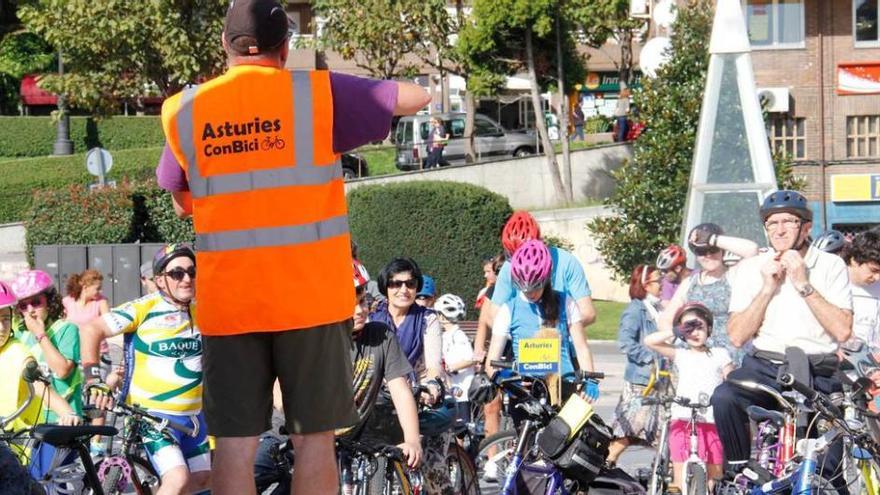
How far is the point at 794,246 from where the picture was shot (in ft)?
27.7

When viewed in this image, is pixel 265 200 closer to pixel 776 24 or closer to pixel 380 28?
pixel 776 24

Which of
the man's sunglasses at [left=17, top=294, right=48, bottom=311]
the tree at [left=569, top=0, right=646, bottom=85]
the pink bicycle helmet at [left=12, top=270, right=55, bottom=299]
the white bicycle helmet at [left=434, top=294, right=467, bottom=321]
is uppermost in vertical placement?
the tree at [left=569, top=0, right=646, bottom=85]

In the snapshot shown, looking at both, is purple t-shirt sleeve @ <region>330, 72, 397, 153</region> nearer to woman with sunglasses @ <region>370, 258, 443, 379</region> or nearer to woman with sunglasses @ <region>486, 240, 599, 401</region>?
woman with sunglasses @ <region>370, 258, 443, 379</region>

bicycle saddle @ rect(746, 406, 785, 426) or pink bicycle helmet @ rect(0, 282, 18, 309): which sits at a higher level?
pink bicycle helmet @ rect(0, 282, 18, 309)

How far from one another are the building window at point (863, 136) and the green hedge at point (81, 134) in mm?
21344

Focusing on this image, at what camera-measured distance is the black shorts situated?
474 cm

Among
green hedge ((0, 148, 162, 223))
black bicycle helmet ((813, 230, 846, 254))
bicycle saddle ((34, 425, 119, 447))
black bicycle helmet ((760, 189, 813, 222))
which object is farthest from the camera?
green hedge ((0, 148, 162, 223))

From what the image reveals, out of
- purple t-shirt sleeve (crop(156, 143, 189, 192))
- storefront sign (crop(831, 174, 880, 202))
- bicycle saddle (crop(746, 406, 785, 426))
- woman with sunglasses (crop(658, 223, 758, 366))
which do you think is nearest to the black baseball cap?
purple t-shirt sleeve (crop(156, 143, 189, 192))

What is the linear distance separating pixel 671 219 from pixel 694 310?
19047 millimetres

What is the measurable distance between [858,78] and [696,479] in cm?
3378

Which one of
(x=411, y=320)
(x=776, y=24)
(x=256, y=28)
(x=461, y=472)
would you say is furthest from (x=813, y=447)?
(x=776, y=24)

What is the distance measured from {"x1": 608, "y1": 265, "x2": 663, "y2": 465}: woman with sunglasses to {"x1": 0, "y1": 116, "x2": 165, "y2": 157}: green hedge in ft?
129

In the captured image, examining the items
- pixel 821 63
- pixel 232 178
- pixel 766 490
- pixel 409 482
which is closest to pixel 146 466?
pixel 409 482

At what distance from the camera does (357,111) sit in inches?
190
